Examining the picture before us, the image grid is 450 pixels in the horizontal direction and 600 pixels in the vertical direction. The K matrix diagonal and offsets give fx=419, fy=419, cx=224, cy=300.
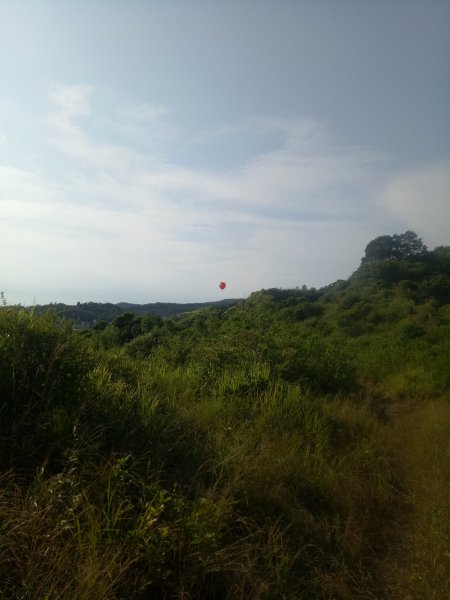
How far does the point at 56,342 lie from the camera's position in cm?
398

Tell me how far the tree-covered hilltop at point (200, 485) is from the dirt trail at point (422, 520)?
0.06 ft

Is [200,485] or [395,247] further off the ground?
[395,247]

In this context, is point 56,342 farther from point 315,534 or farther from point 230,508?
point 315,534

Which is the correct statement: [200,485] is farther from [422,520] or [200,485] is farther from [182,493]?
[422,520]

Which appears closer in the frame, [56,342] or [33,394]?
[33,394]

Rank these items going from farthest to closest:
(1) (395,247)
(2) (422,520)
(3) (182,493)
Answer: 1. (1) (395,247)
2. (2) (422,520)
3. (3) (182,493)

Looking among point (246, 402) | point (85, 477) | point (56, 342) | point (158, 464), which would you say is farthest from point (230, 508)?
point (246, 402)

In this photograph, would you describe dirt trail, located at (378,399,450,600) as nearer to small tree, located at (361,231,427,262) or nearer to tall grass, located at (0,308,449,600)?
tall grass, located at (0,308,449,600)

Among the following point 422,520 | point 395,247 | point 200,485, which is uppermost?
point 395,247

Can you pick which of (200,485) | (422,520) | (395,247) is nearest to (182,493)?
(200,485)

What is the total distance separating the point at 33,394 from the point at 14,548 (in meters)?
1.38

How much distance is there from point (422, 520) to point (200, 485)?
2.04 m

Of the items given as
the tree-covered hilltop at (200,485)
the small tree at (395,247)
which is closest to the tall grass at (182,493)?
the tree-covered hilltop at (200,485)

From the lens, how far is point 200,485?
332cm
